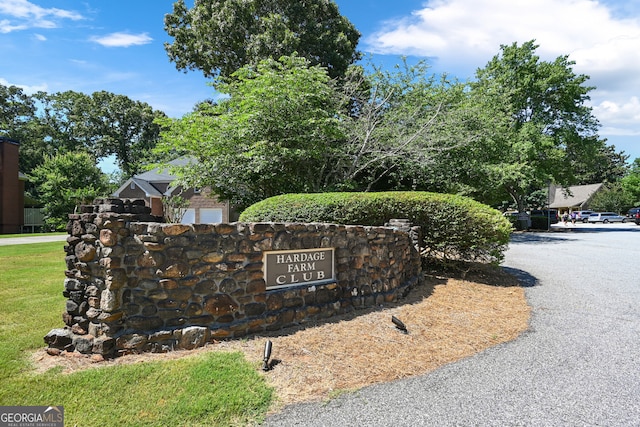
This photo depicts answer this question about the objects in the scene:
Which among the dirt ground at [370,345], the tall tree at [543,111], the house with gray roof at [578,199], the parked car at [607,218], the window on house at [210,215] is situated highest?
the tall tree at [543,111]

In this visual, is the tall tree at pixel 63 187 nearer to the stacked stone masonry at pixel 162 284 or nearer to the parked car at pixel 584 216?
the stacked stone masonry at pixel 162 284

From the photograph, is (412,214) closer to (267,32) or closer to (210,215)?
(267,32)

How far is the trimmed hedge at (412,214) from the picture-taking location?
21.7 ft

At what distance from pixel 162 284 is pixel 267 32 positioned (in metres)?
15.0

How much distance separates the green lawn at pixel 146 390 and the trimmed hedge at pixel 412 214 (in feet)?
11.2

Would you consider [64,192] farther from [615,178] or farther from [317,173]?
[615,178]

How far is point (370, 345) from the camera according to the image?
4.09 meters

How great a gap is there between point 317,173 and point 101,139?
132ft

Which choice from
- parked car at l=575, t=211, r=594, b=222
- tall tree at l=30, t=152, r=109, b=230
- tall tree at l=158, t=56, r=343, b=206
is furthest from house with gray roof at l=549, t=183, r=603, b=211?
tall tree at l=30, t=152, r=109, b=230

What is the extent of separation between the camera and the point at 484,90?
51.7 feet

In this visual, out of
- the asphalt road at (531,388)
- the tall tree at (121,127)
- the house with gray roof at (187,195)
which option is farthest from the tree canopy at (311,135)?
the tall tree at (121,127)

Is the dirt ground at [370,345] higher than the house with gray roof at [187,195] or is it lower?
lower

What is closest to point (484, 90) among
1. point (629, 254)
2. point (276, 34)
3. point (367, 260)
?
point (629, 254)

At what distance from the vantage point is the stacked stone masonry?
3.71 meters
